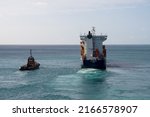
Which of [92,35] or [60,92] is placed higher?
[92,35]

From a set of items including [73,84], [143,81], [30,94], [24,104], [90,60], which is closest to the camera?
[24,104]

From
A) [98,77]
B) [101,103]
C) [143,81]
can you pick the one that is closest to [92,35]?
[98,77]

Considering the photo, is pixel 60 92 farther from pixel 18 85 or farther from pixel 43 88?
pixel 18 85

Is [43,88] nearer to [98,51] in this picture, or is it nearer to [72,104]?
[98,51]

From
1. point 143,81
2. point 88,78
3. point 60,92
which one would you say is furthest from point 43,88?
point 143,81

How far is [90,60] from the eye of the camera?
220ft

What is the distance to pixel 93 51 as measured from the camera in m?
67.6

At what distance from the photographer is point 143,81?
178 feet

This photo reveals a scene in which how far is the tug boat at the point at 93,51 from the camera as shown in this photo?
66.7 m

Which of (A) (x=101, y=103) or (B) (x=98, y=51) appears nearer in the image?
(A) (x=101, y=103)

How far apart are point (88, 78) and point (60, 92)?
14.3m

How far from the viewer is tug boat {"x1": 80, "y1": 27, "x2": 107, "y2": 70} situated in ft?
219

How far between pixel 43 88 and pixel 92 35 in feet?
87.4

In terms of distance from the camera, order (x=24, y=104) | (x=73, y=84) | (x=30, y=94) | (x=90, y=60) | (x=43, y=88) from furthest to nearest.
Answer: (x=90, y=60) → (x=73, y=84) → (x=43, y=88) → (x=30, y=94) → (x=24, y=104)
